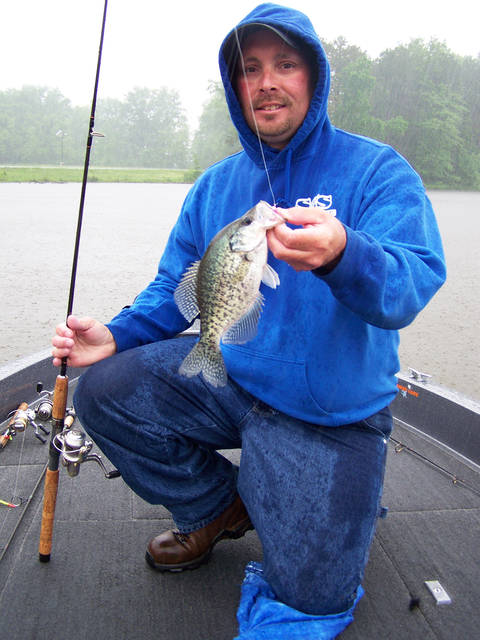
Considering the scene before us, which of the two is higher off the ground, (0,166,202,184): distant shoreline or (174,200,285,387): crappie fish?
(174,200,285,387): crappie fish

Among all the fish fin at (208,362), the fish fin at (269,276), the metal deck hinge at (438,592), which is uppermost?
the fish fin at (269,276)

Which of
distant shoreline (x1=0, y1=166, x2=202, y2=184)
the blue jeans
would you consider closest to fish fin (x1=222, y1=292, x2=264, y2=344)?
the blue jeans

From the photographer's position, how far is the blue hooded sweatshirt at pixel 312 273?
1.76 meters

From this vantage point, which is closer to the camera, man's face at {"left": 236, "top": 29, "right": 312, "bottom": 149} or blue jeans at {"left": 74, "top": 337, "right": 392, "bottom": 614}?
blue jeans at {"left": 74, "top": 337, "right": 392, "bottom": 614}

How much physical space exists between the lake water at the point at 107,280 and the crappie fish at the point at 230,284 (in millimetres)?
3622

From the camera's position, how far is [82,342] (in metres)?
2.20

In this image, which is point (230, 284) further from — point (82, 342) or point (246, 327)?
point (82, 342)

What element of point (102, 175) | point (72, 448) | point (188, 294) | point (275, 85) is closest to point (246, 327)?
point (188, 294)

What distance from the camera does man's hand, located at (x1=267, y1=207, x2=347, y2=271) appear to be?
4.43 feet

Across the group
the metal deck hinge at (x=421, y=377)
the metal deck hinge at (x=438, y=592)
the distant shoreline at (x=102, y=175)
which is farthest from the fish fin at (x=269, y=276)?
the distant shoreline at (x=102, y=175)

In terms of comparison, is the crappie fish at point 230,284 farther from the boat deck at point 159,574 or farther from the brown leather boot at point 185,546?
the boat deck at point 159,574

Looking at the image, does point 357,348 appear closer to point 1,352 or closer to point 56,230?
point 1,352

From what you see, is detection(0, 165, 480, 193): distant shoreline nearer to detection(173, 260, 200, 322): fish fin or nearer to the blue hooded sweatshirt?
the blue hooded sweatshirt

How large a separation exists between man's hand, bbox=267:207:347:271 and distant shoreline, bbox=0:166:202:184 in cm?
3368
